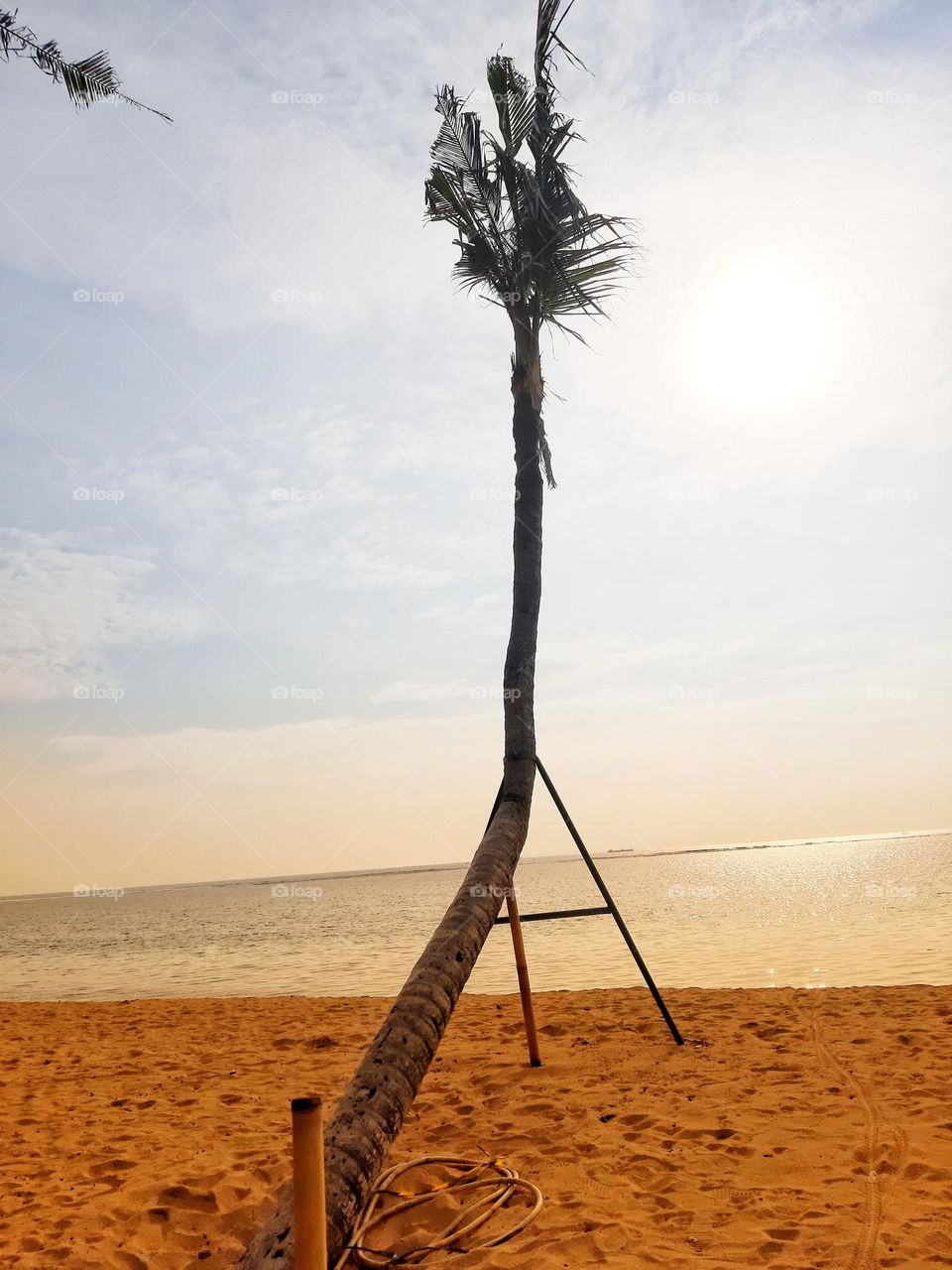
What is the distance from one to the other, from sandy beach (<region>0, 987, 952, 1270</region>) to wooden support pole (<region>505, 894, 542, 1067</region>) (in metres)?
0.19

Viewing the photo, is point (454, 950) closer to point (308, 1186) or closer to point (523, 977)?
point (308, 1186)

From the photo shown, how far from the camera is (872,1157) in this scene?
190 inches

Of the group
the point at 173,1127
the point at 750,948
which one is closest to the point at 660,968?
the point at 750,948

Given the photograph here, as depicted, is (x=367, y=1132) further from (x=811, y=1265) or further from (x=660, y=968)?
(x=660, y=968)

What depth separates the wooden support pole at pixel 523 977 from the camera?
260 inches

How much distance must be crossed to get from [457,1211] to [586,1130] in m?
1.55

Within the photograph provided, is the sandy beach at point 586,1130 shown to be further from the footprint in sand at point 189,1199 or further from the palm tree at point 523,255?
the palm tree at point 523,255

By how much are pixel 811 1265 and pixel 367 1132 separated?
2087mm

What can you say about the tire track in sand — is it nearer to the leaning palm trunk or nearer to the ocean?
the leaning palm trunk

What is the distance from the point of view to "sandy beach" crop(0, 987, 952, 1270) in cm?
407

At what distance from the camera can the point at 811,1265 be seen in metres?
3.60

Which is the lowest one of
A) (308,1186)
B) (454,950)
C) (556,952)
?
(556,952)

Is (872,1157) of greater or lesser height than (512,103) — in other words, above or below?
below

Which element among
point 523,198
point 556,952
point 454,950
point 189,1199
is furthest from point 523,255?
point 556,952
